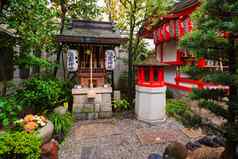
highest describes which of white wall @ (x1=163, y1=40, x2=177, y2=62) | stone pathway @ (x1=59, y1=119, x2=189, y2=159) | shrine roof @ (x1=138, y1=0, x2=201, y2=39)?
shrine roof @ (x1=138, y1=0, x2=201, y2=39)

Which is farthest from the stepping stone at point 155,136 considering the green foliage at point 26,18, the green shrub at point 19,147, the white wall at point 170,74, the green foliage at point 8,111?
the white wall at point 170,74

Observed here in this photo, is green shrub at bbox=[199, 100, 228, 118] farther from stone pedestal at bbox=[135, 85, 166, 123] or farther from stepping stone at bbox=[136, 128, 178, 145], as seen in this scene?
stone pedestal at bbox=[135, 85, 166, 123]

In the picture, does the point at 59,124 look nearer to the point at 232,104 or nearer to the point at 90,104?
the point at 90,104

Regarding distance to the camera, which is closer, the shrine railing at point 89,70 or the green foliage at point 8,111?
the green foliage at point 8,111

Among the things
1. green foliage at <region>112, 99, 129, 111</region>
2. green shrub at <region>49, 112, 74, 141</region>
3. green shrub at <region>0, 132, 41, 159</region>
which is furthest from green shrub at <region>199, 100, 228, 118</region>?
green foliage at <region>112, 99, 129, 111</region>

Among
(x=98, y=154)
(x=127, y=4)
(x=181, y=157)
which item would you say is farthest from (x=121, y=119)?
(x=127, y=4)

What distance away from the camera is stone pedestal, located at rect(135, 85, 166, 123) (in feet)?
19.1

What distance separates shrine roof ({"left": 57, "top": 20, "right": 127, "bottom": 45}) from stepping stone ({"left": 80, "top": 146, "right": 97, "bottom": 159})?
135 inches

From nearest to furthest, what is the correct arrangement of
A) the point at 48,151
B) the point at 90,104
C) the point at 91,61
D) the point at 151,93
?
the point at 48,151
the point at 151,93
the point at 90,104
the point at 91,61

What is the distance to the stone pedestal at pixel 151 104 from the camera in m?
5.82

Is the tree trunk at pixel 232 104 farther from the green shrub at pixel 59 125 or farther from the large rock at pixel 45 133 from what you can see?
the green shrub at pixel 59 125

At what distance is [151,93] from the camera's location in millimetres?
5809

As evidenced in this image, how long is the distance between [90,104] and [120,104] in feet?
3.98

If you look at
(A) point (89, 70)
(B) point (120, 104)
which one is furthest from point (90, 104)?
(A) point (89, 70)
